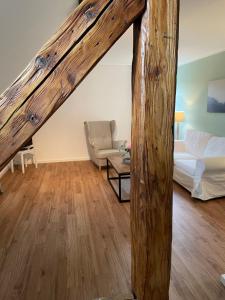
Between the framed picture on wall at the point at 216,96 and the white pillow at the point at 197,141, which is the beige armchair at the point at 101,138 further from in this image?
the framed picture on wall at the point at 216,96

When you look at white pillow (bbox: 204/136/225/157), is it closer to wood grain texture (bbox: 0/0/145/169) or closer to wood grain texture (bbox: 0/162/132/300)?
wood grain texture (bbox: 0/162/132/300)

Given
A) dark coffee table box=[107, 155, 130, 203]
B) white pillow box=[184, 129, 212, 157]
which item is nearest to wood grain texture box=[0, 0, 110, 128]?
dark coffee table box=[107, 155, 130, 203]

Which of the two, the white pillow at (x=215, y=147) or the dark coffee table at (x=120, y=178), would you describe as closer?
the dark coffee table at (x=120, y=178)

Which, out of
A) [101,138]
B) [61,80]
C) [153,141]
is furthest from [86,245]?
[101,138]

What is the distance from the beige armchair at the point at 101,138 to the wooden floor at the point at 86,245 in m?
1.36

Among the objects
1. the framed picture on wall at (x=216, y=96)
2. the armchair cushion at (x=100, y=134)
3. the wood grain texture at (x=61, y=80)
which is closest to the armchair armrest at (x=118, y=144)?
the armchair cushion at (x=100, y=134)

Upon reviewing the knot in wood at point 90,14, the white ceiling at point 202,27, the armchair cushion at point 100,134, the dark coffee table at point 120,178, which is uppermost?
the white ceiling at point 202,27

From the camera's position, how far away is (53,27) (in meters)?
2.88

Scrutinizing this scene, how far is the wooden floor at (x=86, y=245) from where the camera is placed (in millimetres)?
1853

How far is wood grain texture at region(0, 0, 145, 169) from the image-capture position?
0.85 meters

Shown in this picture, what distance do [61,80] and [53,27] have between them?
7.90 ft

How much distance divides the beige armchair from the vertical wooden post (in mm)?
3876

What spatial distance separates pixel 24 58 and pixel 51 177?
2.14 meters

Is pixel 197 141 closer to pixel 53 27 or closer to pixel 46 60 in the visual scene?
pixel 53 27
